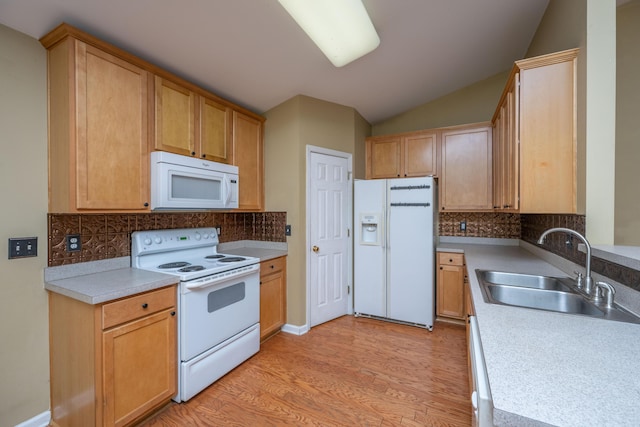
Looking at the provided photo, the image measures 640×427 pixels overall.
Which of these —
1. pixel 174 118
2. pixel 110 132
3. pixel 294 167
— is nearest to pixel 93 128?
pixel 110 132

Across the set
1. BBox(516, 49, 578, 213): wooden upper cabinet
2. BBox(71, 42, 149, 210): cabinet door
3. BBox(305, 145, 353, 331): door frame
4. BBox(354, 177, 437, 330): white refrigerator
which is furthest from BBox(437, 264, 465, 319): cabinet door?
BBox(71, 42, 149, 210): cabinet door

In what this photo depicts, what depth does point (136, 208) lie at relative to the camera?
6.01ft

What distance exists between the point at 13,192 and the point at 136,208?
22.9 inches

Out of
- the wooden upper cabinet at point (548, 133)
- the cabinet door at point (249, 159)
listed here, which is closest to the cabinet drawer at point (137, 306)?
the cabinet door at point (249, 159)

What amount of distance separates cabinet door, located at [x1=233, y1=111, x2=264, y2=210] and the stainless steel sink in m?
2.11

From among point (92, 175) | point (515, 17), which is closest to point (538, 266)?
point (515, 17)

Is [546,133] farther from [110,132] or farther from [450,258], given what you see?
[110,132]

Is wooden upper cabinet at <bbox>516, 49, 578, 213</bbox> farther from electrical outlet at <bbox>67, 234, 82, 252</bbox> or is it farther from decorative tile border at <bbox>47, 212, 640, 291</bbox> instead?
electrical outlet at <bbox>67, 234, 82, 252</bbox>

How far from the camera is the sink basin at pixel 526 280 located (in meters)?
1.61

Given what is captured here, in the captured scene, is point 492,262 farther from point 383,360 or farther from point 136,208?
point 136,208

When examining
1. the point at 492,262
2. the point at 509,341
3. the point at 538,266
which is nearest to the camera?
the point at 509,341

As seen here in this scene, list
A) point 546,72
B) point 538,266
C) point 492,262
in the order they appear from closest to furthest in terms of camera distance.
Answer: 1. point 546,72
2. point 538,266
3. point 492,262

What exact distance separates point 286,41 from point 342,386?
2586 mm

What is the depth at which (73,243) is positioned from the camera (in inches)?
69.2
